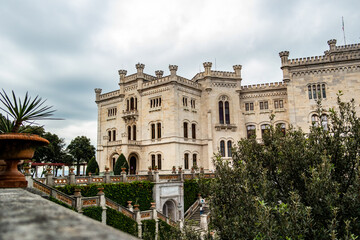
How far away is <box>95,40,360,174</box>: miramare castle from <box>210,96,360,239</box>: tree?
23570 mm

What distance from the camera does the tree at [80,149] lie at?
54.8m

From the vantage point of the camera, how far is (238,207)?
7656 mm

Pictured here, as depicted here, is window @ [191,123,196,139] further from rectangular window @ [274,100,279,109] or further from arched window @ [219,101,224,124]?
rectangular window @ [274,100,279,109]

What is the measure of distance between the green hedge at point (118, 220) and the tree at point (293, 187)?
11212 millimetres

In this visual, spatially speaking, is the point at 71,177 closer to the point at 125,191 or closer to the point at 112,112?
the point at 125,191

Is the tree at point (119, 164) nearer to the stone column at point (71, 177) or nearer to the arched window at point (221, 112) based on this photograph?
the stone column at point (71, 177)

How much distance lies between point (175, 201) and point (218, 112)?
1413 cm

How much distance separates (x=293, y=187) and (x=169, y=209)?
1998 centimetres

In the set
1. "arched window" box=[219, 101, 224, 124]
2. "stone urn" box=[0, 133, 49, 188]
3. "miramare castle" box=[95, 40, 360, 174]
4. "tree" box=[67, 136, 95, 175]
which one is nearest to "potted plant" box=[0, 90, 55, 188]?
"stone urn" box=[0, 133, 49, 188]

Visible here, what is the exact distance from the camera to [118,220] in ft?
60.4

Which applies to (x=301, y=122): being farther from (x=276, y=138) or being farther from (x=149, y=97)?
(x=276, y=138)

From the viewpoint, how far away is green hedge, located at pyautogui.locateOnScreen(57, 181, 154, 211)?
20109mm

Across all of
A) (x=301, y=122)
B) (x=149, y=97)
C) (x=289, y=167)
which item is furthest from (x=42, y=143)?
(x=301, y=122)

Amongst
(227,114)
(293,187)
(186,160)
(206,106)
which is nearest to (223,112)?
(227,114)
